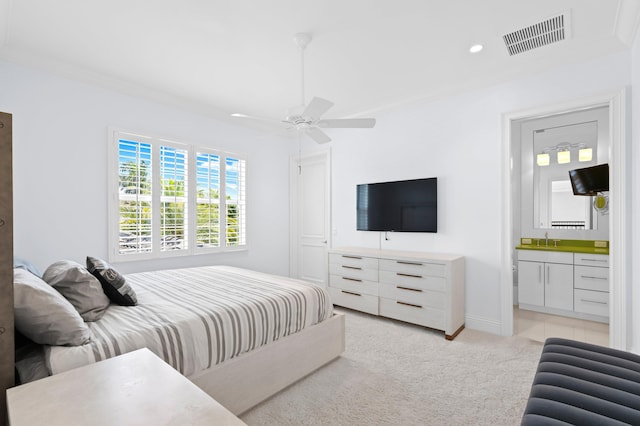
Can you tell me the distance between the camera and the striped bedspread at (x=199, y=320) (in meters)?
1.51

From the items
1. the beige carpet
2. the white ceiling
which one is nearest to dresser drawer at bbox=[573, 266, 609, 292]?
the beige carpet

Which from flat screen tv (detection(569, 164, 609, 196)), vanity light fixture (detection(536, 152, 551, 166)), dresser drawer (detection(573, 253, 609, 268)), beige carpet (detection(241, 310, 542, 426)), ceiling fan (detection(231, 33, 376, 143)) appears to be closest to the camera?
beige carpet (detection(241, 310, 542, 426))

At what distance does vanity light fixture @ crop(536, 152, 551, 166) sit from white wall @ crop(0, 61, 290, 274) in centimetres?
484

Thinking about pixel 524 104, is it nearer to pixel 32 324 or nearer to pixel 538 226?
pixel 538 226

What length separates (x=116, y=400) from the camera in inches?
36.7

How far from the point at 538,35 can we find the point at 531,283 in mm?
3067

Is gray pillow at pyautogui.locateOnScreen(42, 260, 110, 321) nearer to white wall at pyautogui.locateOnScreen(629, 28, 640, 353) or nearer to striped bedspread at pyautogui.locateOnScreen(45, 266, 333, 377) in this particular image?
striped bedspread at pyautogui.locateOnScreen(45, 266, 333, 377)

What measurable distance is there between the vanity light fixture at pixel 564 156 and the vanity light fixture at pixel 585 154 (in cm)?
12

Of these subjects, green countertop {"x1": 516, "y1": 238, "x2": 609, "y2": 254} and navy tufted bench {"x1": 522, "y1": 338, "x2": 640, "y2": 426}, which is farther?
green countertop {"x1": 516, "y1": 238, "x2": 609, "y2": 254}

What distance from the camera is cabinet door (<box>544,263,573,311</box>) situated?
3.77 meters

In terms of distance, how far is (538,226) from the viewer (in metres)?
4.34

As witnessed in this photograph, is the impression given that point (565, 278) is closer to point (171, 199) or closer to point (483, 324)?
point (483, 324)

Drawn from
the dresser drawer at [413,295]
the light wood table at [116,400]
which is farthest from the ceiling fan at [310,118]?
the light wood table at [116,400]

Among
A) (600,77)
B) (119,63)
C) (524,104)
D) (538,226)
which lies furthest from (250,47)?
(538,226)
